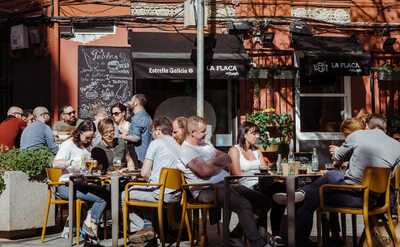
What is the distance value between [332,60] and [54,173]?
6403 mm

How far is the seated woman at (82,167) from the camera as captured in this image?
8031mm

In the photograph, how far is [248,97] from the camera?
13391mm

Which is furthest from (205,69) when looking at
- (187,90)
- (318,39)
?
(318,39)

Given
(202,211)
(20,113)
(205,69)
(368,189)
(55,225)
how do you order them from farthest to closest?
(205,69)
(20,113)
(55,225)
(202,211)
(368,189)

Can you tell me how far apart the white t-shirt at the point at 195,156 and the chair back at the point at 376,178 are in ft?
5.69

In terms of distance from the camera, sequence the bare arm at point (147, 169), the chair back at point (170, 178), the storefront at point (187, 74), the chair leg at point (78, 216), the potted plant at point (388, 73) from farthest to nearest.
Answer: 1. the potted plant at point (388, 73)
2. the storefront at point (187, 74)
3. the chair leg at point (78, 216)
4. the bare arm at point (147, 169)
5. the chair back at point (170, 178)

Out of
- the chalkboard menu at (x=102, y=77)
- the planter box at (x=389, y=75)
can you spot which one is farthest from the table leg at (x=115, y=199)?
the planter box at (x=389, y=75)

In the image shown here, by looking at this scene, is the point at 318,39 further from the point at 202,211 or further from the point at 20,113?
the point at 202,211

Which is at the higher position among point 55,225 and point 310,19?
point 310,19

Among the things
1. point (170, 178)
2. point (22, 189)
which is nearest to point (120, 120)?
point (22, 189)

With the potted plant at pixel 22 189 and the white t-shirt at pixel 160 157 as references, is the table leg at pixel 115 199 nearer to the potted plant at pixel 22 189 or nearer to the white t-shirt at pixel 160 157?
the white t-shirt at pixel 160 157

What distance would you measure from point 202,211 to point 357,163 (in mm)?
1792

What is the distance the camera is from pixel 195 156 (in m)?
A: 7.53

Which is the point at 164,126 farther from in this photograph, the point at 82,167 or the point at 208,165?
the point at 82,167
